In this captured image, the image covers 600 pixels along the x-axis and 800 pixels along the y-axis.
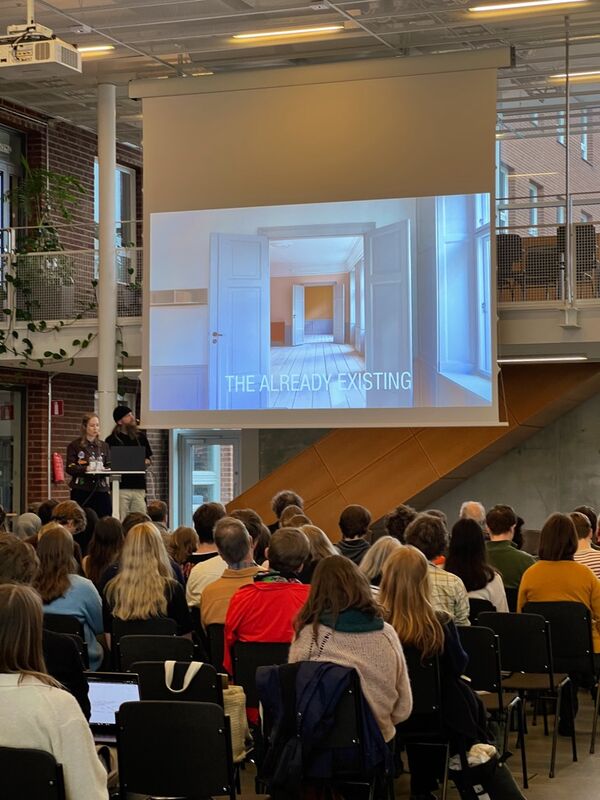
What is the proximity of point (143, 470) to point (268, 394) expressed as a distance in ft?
5.36

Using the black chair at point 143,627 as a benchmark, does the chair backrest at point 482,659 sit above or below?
below

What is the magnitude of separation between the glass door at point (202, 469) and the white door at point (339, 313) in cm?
768

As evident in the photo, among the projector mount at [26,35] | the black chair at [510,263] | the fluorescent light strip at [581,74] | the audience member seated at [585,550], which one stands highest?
the fluorescent light strip at [581,74]

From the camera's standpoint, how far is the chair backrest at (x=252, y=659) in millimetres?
5047

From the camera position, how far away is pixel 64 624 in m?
5.43

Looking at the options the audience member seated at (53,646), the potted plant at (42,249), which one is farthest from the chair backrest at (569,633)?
the potted plant at (42,249)

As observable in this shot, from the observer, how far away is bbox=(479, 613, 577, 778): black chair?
6.11 metres

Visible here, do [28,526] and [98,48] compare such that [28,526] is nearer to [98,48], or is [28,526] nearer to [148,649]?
[148,649]

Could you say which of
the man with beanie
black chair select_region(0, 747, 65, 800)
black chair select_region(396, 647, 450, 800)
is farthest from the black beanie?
black chair select_region(0, 747, 65, 800)

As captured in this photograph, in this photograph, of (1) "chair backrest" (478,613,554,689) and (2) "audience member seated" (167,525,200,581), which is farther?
(2) "audience member seated" (167,525,200,581)

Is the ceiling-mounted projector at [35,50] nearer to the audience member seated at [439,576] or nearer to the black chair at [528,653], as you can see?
A: the audience member seated at [439,576]

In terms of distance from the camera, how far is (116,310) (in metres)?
13.5

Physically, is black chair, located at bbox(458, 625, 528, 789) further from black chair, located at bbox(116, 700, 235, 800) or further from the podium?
the podium

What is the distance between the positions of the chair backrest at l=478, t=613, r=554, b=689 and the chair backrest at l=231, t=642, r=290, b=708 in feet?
5.10
